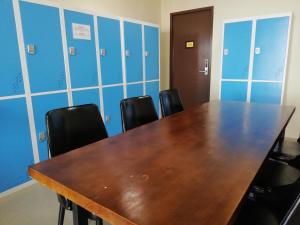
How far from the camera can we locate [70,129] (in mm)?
1466

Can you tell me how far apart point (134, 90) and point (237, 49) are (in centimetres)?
172

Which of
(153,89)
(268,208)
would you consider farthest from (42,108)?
(268,208)

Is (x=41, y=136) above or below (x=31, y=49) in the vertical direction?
below

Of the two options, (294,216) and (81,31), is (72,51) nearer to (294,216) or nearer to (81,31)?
(81,31)

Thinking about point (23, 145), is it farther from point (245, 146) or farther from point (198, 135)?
point (245, 146)

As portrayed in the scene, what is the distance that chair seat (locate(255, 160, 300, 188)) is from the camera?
1370mm

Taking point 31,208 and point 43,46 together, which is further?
point 43,46

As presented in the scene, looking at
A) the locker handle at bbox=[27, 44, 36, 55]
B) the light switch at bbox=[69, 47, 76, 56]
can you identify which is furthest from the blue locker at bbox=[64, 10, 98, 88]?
the locker handle at bbox=[27, 44, 36, 55]

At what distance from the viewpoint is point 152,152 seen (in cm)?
113

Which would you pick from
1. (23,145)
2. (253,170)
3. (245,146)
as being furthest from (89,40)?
(253,170)

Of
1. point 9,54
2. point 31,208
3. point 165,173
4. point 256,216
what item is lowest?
point 31,208

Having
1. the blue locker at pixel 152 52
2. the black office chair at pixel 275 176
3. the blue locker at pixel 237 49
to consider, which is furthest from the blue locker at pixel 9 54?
the blue locker at pixel 237 49

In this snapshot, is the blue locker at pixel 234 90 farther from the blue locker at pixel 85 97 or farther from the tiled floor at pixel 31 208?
the tiled floor at pixel 31 208

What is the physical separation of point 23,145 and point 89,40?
1.41 m
